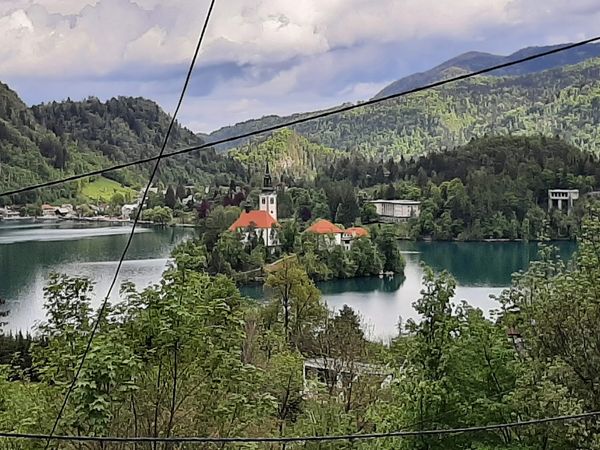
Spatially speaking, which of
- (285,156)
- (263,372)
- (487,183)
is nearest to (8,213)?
(487,183)

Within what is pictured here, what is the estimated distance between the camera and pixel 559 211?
80.1 ft

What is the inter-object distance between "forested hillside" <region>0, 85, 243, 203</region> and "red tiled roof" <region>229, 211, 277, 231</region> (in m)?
2.73

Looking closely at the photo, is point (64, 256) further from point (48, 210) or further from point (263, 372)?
point (263, 372)

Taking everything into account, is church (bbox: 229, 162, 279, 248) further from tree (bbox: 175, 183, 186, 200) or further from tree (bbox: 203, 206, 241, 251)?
tree (bbox: 175, 183, 186, 200)

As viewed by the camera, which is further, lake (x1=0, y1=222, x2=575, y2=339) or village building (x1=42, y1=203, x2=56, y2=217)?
village building (x1=42, y1=203, x2=56, y2=217)

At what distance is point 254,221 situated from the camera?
24.0m

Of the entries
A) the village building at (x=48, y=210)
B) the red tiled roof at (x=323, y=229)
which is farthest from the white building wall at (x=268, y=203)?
the village building at (x=48, y=210)

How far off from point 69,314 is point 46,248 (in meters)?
19.2

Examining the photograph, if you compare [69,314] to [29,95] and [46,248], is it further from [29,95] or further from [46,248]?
[29,95]

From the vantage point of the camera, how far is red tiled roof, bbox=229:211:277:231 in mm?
23670

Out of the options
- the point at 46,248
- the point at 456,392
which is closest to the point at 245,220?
the point at 46,248

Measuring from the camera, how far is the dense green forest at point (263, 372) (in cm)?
309

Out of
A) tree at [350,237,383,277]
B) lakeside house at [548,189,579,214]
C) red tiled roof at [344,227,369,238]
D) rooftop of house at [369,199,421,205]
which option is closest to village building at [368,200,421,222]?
rooftop of house at [369,199,421,205]

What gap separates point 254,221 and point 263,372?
20.2m
